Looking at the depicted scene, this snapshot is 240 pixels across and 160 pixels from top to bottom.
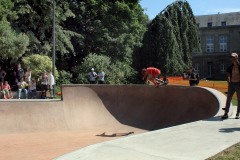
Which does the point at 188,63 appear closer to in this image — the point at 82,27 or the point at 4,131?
the point at 82,27

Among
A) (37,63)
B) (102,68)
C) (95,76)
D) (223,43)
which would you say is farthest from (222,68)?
(95,76)

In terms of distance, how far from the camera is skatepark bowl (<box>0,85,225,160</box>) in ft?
38.5

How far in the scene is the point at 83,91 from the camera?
611 inches

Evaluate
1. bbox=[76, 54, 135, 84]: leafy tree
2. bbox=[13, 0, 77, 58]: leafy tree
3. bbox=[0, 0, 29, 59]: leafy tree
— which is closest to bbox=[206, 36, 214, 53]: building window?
bbox=[76, 54, 135, 84]: leafy tree

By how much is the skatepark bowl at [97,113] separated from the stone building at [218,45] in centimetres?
6194

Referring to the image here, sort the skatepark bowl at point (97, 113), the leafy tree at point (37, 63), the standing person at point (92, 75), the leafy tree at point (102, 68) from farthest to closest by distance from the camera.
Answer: the leafy tree at point (102, 68), the leafy tree at point (37, 63), the standing person at point (92, 75), the skatepark bowl at point (97, 113)

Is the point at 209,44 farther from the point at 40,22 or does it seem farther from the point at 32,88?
the point at 32,88

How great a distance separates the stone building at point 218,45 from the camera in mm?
76125

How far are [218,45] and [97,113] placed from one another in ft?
220

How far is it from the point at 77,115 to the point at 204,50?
2658 inches

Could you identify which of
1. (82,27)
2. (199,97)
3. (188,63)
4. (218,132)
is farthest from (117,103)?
(188,63)

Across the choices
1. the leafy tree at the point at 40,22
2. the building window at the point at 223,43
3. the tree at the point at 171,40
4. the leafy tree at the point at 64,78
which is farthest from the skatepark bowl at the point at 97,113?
the building window at the point at 223,43

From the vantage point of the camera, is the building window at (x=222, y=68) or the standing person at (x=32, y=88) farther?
the building window at (x=222, y=68)

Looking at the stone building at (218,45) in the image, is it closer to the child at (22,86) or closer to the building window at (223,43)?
the building window at (223,43)
